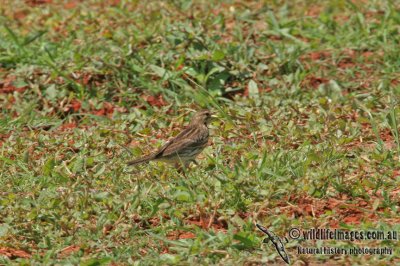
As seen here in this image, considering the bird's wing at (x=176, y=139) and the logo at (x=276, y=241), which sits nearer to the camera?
the logo at (x=276, y=241)

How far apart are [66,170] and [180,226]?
65.5 inches

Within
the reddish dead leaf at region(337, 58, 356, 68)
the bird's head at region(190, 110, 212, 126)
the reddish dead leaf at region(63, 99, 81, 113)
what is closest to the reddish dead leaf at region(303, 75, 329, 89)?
the reddish dead leaf at region(337, 58, 356, 68)

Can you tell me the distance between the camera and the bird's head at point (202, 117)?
10000mm

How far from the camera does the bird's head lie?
10000mm

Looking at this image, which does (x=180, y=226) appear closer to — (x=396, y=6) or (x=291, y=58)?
(x=291, y=58)

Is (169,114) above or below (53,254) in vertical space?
below

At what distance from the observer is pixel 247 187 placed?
8484mm

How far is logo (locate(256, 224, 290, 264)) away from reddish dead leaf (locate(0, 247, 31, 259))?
1.77m

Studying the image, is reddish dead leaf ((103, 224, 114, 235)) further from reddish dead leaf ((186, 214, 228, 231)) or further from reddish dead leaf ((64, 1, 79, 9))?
reddish dead leaf ((64, 1, 79, 9))

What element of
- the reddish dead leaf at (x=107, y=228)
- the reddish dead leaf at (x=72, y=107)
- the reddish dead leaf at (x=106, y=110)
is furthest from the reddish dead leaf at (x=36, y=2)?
the reddish dead leaf at (x=107, y=228)

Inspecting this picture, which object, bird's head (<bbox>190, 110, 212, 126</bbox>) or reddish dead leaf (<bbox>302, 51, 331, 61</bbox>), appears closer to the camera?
bird's head (<bbox>190, 110, 212, 126</bbox>)

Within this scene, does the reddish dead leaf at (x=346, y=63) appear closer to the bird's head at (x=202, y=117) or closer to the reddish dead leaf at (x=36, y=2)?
the bird's head at (x=202, y=117)

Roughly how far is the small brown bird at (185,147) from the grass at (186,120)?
0.12 m

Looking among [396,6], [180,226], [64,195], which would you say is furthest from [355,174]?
[396,6]
